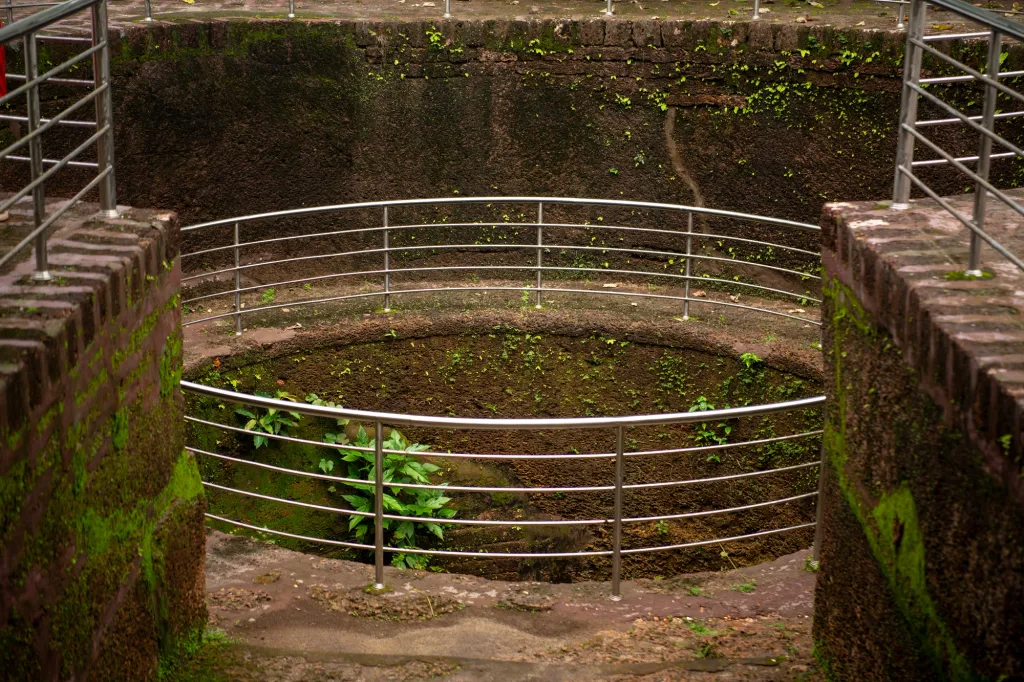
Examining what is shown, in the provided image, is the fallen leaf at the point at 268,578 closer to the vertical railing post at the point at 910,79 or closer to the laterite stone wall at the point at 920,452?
the laterite stone wall at the point at 920,452

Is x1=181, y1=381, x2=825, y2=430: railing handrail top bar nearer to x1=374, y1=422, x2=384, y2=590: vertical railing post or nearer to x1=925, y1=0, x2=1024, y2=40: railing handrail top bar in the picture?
x1=374, y1=422, x2=384, y2=590: vertical railing post

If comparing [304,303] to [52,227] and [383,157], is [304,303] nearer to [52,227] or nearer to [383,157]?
[383,157]

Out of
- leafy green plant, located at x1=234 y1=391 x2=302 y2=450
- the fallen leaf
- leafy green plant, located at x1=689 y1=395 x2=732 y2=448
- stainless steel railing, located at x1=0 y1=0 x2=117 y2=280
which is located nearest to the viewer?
stainless steel railing, located at x1=0 y1=0 x2=117 y2=280

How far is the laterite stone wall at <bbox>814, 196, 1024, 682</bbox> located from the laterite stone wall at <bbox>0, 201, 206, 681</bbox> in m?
2.33

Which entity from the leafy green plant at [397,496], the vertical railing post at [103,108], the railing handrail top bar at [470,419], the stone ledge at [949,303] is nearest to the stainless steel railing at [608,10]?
the leafy green plant at [397,496]

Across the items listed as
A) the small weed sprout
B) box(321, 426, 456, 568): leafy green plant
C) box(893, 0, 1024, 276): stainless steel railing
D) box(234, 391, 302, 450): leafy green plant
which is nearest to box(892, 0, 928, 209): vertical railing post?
box(893, 0, 1024, 276): stainless steel railing

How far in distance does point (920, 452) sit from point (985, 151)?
888mm

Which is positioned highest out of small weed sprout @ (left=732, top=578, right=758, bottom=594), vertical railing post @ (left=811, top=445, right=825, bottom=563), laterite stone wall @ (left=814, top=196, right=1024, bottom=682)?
laterite stone wall @ (left=814, top=196, right=1024, bottom=682)

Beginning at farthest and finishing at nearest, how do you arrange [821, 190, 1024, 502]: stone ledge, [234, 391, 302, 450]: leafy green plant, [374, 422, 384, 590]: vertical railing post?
[234, 391, 302, 450]: leafy green plant, [374, 422, 384, 590]: vertical railing post, [821, 190, 1024, 502]: stone ledge

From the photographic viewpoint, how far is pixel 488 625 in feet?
16.6

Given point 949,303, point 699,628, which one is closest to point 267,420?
point 699,628

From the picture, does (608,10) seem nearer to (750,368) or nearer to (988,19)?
(750,368)

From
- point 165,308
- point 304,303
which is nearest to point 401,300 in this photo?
point 304,303

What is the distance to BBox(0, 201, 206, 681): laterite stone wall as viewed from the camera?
118 inches
